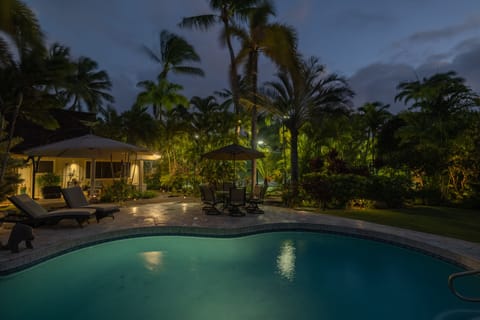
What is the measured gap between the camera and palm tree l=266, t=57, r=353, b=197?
13.2 m

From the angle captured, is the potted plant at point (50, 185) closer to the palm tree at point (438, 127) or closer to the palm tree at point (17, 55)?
the palm tree at point (17, 55)

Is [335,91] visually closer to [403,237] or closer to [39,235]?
[403,237]

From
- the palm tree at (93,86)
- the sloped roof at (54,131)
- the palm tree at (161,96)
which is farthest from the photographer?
the palm tree at (93,86)

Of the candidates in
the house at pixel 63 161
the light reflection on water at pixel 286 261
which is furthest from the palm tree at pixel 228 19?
the light reflection on water at pixel 286 261

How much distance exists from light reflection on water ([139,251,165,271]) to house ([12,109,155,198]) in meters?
6.70

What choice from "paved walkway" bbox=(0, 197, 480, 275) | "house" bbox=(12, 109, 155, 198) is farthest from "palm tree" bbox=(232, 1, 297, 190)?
"house" bbox=(12, 109, 155, 198)

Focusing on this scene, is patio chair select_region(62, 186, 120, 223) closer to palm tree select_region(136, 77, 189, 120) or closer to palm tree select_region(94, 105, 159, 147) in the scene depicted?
palm tree select_region(94, 105, 159, 147)

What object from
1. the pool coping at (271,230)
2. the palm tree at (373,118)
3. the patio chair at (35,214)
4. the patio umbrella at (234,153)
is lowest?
the pool coping at (271,230)

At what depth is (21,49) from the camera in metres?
8.10

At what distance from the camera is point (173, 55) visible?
1938 cm

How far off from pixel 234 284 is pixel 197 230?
2.73 metres

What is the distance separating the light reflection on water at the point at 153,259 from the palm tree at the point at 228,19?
946 centimetres

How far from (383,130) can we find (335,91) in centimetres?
846

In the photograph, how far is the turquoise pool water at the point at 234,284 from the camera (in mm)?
4211
